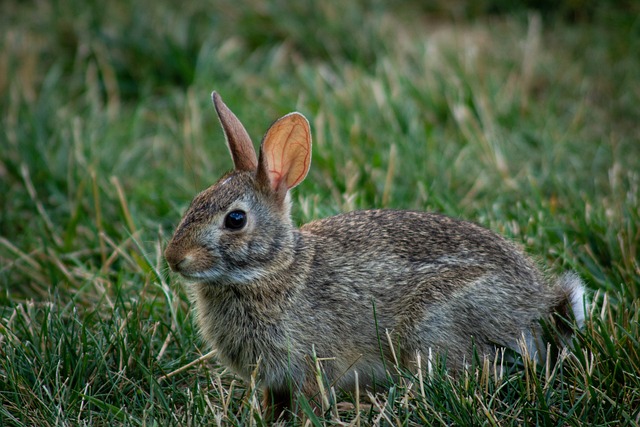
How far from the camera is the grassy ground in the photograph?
377cm

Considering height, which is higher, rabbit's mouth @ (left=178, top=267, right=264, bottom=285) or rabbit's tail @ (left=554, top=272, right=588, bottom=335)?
Result: rabbit's mouth @ (left=178, top=267, right=264, bottom=285)

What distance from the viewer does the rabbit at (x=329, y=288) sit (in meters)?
4.00

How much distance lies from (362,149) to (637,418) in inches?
126

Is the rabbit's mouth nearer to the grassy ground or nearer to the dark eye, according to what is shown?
the dark eye

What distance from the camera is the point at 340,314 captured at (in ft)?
13.6

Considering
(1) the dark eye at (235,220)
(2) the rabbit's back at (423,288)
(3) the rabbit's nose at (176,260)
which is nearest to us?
(3) the rabbit's nose at (176,260)

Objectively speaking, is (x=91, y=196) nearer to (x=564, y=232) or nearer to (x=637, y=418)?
(x=564, y=232)

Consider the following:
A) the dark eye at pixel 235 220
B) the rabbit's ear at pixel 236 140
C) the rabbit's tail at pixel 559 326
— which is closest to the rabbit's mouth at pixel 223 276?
the dark eye at pixel 235 220

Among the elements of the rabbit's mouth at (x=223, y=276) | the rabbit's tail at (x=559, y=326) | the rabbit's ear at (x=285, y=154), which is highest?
the rabbit's ear at (x=285, y=154)

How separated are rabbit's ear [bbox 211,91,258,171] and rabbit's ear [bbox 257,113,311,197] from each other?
109mm

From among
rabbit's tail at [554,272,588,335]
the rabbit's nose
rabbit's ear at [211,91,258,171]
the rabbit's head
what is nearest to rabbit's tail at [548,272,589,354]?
rabbit's tail at [554,272,588,335]

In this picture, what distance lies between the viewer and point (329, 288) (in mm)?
4219

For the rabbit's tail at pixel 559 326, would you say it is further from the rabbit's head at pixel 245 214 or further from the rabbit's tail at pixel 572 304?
the rabbit's head at pixel 245 214

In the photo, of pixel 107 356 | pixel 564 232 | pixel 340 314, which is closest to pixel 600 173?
pixel 564 232
